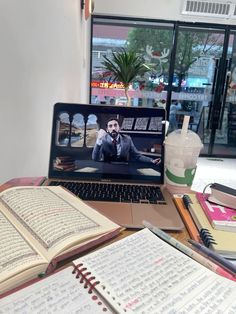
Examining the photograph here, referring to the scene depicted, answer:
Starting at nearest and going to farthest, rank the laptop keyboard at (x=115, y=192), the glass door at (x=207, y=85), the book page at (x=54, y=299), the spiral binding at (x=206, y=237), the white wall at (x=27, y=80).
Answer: the book page at (x=54, y=299)
the spiral binding at (x=206, y=237)
the laptop keyboard at (x=115, y=192)
the white wall at (x=27, y=80)
the glass door at (x=207, y=85)

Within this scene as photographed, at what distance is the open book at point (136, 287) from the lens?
0.43 metres

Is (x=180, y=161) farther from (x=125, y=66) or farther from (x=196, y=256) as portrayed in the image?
(x=125, y=66)

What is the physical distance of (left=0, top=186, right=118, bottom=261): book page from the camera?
22.3 inches

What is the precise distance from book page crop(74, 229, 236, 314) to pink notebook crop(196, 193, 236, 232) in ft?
0.69

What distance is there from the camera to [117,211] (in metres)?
0.80

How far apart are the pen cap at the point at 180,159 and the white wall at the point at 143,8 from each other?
11.2 ft

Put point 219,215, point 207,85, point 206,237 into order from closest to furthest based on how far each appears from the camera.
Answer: point 206,237 → point 219,215 → point 207,85

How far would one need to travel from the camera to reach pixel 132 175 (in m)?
1.02

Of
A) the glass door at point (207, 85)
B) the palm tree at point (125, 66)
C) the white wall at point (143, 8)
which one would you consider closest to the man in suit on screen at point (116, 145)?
the palm tree at point (125, 66)

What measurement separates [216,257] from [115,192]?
1.40 feet

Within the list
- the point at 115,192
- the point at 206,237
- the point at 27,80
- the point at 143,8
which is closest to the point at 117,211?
the point at 115,192

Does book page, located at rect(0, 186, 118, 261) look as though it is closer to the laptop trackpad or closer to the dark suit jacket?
the laptop trackpad

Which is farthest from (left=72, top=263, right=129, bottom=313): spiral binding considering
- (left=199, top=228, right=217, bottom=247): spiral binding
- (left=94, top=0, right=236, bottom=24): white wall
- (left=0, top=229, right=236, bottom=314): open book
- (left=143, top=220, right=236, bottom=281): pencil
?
(left=94, top=0, right=236, bottom=24): white wall

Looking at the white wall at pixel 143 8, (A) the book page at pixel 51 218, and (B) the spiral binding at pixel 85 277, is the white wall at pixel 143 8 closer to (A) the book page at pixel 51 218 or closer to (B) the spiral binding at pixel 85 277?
(A) the book page at pixel 51 218
